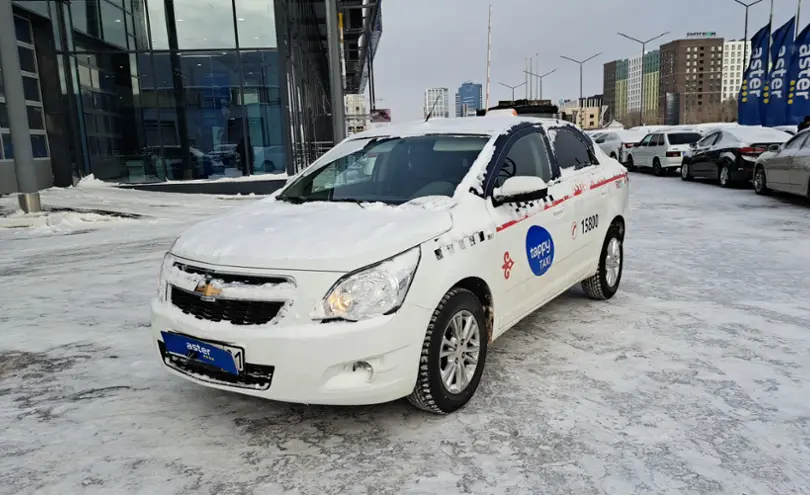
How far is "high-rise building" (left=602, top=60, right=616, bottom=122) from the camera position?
111 metres

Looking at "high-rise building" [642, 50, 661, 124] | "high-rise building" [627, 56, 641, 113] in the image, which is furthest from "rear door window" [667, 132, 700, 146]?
"high-rise building" [627, 56, 641, 113]

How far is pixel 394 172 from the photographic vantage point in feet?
14.8

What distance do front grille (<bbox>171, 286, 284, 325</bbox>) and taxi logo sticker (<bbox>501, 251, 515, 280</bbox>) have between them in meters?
1.53

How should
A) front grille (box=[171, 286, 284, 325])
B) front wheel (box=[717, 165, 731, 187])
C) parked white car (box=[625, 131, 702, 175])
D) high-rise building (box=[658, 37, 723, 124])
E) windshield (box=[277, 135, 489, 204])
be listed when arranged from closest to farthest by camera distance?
1. front grille (box=[171, 286, 284, 325])
2. windshield (box=[277, 135, 489, 204])
3. front wheel (box=[717, 165, 731, 187])
4. parked white car (box=[625, 131, 702, 175])
5. high-rise building (box=[658, 37, 723, 124])

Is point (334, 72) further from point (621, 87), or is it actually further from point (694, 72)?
point (621, 87)

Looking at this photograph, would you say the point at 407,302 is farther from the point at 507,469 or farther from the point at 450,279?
the point at 507,469

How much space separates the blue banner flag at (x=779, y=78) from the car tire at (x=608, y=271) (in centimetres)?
2570

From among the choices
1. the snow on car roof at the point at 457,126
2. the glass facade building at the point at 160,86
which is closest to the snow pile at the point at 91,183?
the glass facade building at the point at 160,86

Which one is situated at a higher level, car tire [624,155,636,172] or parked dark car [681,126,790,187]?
parked dark car [681,126,790,187]

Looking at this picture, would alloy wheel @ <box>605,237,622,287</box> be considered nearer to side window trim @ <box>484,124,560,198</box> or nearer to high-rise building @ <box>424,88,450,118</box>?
side window trim @ <box>484,124,560,198</box>

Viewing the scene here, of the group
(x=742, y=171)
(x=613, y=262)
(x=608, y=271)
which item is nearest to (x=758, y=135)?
(x=742, y=171)

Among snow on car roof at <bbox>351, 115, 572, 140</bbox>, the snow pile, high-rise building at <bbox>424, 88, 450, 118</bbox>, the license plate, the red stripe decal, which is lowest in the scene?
the license plate

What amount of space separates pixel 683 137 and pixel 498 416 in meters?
20.6

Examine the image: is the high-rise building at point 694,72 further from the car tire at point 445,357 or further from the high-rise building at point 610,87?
the car tire at point 445,357
